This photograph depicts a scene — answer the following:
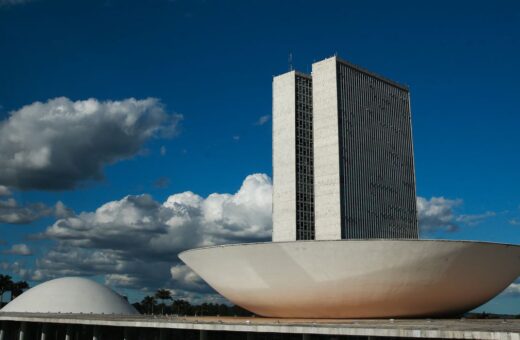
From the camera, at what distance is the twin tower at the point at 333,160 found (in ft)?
333

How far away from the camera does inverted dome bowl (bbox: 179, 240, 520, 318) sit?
118 feet

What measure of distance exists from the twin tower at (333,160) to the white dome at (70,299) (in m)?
36.9

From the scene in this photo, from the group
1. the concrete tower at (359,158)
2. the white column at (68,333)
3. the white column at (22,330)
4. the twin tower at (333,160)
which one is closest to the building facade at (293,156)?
the twin tower at (333,160)

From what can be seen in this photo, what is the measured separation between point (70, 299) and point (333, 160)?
177 ft

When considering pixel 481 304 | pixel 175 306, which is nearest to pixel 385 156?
pixel 175 306

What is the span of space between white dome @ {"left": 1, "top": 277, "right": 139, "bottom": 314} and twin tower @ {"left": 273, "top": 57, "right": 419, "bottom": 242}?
121 feet

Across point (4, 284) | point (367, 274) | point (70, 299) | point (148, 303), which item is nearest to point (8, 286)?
point (4, 284)

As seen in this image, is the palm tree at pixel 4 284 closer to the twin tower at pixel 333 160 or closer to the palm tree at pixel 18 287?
the palm tree at pixel 18 287

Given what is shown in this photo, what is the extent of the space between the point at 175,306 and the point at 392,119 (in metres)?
65.7

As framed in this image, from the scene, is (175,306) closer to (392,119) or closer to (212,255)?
(392,119)

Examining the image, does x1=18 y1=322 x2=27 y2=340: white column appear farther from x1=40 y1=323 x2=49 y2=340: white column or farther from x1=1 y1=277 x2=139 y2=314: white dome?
x1=1 y1=277 x2=139 y2=314: white dome

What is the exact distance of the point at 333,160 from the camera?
10362cm

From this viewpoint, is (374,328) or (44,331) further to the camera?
(44,331)

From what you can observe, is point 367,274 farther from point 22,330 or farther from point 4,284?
point 4,284
